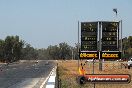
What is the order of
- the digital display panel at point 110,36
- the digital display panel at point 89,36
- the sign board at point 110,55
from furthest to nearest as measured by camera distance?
the digital display panel at point 110,36, the digital display panel at point 89,36, the sign board at point 110,55

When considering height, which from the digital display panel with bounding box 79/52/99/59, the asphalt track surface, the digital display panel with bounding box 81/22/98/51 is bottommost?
the asphalt track surface

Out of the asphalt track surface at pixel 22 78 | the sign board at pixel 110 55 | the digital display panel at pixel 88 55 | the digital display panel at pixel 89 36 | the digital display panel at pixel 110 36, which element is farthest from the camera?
the asphalt track surface at pixel 22 78

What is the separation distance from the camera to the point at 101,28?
2662cm

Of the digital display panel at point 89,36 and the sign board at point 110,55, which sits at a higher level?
the digital display panel at point 89,36

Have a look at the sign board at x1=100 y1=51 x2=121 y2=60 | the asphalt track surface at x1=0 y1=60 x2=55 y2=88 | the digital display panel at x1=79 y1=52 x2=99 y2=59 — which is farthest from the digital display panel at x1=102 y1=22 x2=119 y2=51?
the asphalt track surface at x1=0 y1=60 x2=55 y2=88

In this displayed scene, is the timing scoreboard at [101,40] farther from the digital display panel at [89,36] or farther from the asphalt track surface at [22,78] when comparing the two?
the asphalt track surface at [22,78]

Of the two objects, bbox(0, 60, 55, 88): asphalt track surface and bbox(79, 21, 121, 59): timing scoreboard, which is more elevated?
bbox(79, 21, 121, 59): timing scoreboard

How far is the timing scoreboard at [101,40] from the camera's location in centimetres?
2473

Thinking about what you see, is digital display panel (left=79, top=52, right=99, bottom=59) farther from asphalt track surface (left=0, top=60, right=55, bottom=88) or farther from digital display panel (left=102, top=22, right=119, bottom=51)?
asphalt track surface (left=0, top=60, right=55, bottom=88)

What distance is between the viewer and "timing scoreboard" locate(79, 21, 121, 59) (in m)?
24.7

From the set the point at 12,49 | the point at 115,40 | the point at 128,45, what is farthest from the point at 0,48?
the point at 115,40

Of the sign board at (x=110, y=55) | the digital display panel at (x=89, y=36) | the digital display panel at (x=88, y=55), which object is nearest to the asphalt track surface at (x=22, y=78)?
the digital display panel at (x=89, y=36)

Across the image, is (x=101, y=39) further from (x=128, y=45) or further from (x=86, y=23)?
(x=128, y=45)

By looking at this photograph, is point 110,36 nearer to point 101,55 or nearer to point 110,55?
point 110,55
